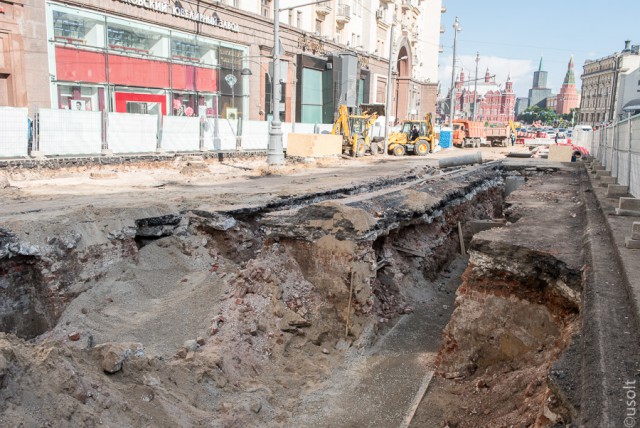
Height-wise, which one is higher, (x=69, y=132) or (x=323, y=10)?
(x=323, y=10)

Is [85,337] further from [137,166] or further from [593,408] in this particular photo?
[137,166]

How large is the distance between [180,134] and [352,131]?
11512mm

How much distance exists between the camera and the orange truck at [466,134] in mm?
45844

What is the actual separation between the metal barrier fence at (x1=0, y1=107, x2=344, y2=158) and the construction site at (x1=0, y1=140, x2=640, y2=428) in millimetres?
5498

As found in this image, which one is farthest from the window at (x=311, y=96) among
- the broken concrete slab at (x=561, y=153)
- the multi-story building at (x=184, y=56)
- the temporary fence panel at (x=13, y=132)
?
the temporary fence panel at (x=13, y=132)

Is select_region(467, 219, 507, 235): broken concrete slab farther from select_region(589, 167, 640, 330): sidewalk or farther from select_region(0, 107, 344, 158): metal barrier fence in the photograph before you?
select_region(0, 107, 344, 158): metal barrier fence

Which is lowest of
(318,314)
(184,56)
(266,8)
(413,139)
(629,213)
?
A: (318,314)

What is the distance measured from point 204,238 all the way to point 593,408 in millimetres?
7559

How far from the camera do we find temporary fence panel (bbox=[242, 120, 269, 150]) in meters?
25.5

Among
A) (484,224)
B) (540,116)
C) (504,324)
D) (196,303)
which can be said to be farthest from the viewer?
(540,116)

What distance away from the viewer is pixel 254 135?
26000 mm

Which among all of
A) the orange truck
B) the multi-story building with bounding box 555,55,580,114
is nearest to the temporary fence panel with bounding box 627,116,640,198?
the orange truck

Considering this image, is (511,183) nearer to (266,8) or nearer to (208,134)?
(208,134)

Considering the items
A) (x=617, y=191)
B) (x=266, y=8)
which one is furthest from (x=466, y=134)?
(x=617, y=191)
